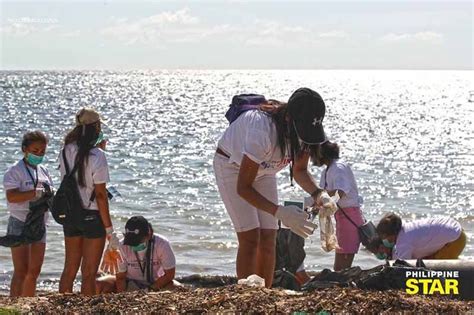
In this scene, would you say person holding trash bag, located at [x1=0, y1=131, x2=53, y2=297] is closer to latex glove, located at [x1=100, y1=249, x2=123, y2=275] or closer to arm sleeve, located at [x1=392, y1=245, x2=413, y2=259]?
latex glove, located at [x1=100, y1=249, x2=123, y2=275]

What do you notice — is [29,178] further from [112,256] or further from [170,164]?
[170,164]

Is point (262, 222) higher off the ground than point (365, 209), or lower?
higher

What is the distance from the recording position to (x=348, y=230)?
376 inches

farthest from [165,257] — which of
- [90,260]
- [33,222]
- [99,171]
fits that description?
[99,171]

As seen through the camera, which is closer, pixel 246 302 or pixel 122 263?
pixel 246 302

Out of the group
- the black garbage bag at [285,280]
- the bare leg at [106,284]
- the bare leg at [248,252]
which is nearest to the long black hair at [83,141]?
the bare leg at [106,284]

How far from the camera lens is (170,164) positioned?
27.8m

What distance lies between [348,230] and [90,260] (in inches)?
117

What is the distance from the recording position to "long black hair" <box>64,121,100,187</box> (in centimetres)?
740

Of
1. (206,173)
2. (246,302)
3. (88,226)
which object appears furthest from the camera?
(206,173)

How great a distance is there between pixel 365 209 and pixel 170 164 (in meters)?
10.9

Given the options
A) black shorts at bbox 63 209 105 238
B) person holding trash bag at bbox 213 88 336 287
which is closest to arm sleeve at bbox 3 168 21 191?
black shorts at bbox 63 209 105 238

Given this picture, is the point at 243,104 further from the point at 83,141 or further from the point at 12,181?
the point at 12,181

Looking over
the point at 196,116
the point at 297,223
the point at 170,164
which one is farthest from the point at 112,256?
the point at 196,116
